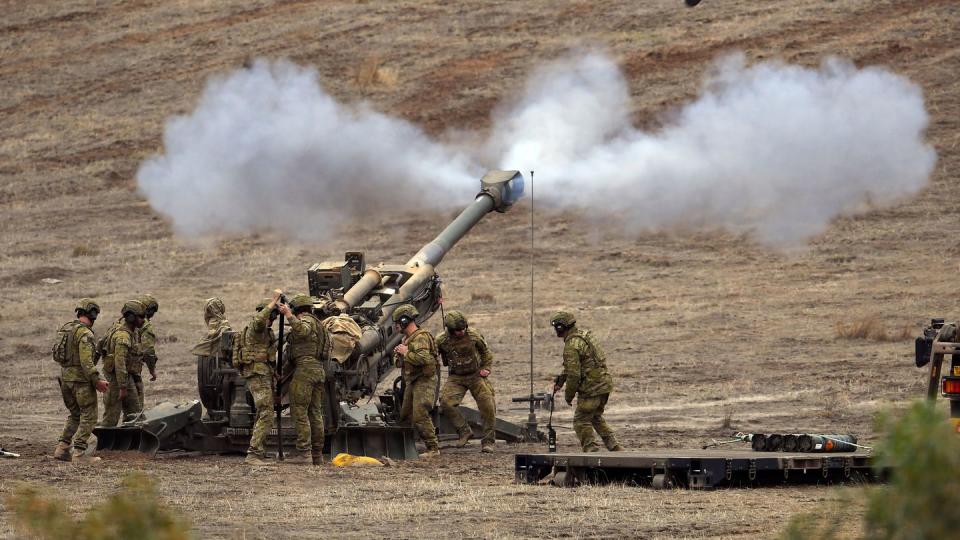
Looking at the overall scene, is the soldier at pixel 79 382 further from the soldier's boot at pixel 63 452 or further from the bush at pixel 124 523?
the bush at pixel 124 523

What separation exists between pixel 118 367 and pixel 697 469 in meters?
5.95

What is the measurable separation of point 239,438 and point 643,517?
18.5 ft

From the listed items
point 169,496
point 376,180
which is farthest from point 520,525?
point 376,180

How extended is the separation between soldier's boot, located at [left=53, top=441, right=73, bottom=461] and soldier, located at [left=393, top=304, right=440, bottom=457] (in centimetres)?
317

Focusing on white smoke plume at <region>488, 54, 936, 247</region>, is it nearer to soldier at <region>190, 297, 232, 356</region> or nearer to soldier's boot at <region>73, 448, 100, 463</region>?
soldier at <region>190, 297, 232, 356</region>

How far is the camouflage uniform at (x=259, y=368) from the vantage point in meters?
14.6

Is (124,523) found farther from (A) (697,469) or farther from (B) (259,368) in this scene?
(B) (259,368)

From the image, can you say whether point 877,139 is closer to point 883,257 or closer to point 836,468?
point 883,257

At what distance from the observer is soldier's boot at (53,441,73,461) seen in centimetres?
1508

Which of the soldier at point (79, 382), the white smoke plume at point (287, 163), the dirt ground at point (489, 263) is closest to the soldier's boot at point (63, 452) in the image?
the soldier at point (79, 382)

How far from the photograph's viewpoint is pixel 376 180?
77.6 feet

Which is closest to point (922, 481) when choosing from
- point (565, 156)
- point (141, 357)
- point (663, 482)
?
point (663, 482)

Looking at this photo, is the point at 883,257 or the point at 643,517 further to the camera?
the point at 883,257

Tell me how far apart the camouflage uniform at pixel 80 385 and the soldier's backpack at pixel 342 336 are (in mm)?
2203
